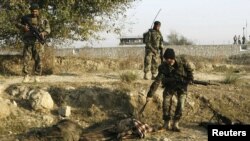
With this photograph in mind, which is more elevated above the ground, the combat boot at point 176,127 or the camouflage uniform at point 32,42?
the camouflage uniform at point 32,42

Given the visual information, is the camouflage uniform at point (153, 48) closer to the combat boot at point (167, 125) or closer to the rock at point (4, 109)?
the combat boot at point (167, 125)

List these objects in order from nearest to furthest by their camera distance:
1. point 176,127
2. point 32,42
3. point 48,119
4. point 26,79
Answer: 1. point 176,127
2. point 48,119
3. point 32,42
4. point 26,79

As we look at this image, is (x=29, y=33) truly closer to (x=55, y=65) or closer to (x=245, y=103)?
(x=55, y=65)

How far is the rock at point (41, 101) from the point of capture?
33.3ft

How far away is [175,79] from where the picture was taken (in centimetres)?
911

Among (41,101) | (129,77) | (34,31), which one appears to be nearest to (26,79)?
(34,31)

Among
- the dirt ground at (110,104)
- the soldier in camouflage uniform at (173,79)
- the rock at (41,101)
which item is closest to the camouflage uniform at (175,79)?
the soldier in camouflage uniform at (173,79)

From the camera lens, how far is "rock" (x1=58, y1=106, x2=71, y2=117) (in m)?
10.1

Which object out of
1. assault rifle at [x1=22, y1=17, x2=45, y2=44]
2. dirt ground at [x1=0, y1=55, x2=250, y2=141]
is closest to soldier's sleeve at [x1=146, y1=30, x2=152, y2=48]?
dirt ground at [x1=0, y1=55, x2=250, y2=141]

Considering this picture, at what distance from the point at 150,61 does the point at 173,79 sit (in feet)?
10.1

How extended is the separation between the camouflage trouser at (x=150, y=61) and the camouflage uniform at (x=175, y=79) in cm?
282

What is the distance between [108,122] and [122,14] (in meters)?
7.14

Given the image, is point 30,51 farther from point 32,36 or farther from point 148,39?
point 148,39

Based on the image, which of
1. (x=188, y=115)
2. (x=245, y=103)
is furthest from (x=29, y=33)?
(x=245, y=103)
